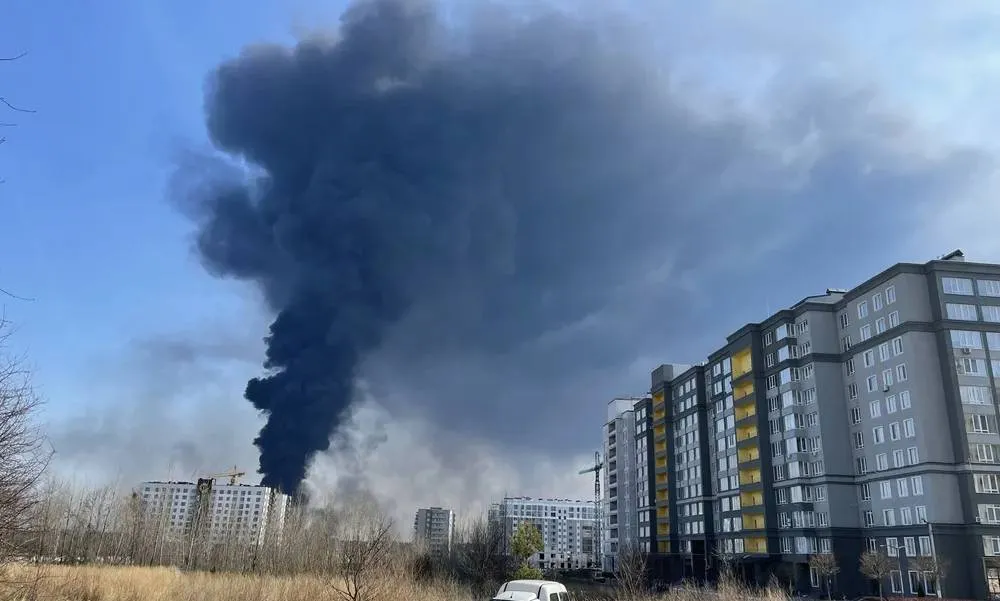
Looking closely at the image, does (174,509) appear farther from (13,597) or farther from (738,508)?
(13,597)

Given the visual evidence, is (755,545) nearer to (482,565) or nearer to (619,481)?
(482,565)

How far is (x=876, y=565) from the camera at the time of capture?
56750 millimetres

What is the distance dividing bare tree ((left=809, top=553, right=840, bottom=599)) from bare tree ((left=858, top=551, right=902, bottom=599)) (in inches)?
106

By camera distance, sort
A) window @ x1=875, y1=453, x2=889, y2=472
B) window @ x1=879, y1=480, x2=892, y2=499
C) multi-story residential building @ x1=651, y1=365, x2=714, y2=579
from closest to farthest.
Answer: window @ x1=879, y1=480, x2=892, y2=499 → window @ x1=875, y1=453, x2=889, y2=472 → multi-story residential building @ x1=651, y1=365, x2=714, y2=579

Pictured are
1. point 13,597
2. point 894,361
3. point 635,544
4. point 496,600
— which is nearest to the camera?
point 13,597

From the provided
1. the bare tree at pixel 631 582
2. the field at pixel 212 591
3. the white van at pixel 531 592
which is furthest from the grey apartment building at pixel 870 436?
the white van at pixel 531 592

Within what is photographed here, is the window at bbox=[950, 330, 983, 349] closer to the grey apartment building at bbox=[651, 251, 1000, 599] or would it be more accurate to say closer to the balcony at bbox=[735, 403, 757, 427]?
the grey apartment building at bbox=[651, 251, 1000, 599]

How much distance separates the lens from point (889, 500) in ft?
207

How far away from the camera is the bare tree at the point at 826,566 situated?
61.8 m

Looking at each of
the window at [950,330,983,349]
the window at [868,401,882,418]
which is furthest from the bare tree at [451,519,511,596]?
the window at [950,330,983,349]

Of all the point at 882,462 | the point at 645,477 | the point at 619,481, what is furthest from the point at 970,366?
the point at 619,481

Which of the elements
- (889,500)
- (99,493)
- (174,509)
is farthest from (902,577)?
(174,509)

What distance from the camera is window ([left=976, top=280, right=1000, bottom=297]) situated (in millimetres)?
63250

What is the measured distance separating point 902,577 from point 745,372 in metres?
29.0
